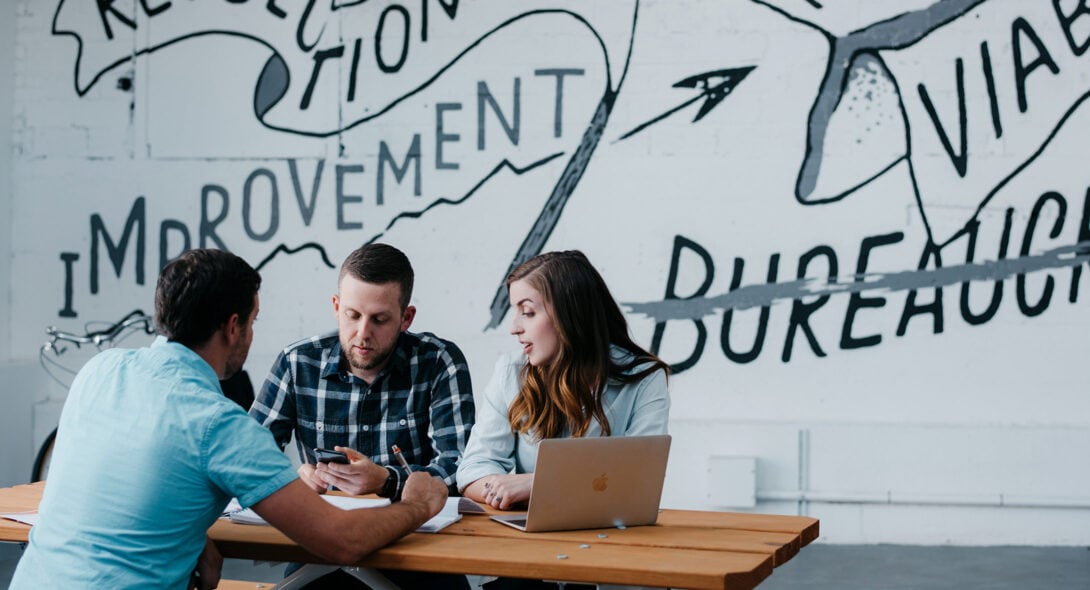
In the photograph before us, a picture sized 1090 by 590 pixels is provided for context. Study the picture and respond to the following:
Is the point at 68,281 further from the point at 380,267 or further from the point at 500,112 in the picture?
the point at 380,267

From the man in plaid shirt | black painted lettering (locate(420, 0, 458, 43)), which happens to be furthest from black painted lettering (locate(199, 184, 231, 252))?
the man in plaid shirt

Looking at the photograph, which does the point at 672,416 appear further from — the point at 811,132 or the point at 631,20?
the point at 631,20

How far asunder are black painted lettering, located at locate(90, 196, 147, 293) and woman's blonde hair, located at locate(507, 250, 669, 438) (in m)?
3.03

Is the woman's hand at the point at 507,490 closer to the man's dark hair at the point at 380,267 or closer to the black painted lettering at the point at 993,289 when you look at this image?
the man's dark hair at the point at 380,267

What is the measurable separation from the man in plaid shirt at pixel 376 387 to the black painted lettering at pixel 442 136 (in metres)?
2.24

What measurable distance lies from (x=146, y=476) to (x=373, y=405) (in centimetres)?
93

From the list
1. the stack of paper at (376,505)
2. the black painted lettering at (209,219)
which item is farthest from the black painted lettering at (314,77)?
the stack of paper at (376,505)

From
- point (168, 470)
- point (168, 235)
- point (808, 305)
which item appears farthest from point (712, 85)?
point (168, 470)

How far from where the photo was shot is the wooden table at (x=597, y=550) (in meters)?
1.93

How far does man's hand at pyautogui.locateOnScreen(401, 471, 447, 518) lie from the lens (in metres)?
2.21

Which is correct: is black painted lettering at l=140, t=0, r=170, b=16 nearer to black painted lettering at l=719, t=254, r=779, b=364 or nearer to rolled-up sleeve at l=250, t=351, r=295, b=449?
black painted lettering at l=719, t=254, r=779, b=364

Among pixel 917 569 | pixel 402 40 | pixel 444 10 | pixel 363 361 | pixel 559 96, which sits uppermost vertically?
pixel 444 10

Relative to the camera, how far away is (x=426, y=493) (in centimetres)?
225

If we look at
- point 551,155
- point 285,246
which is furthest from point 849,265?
point 285,246
